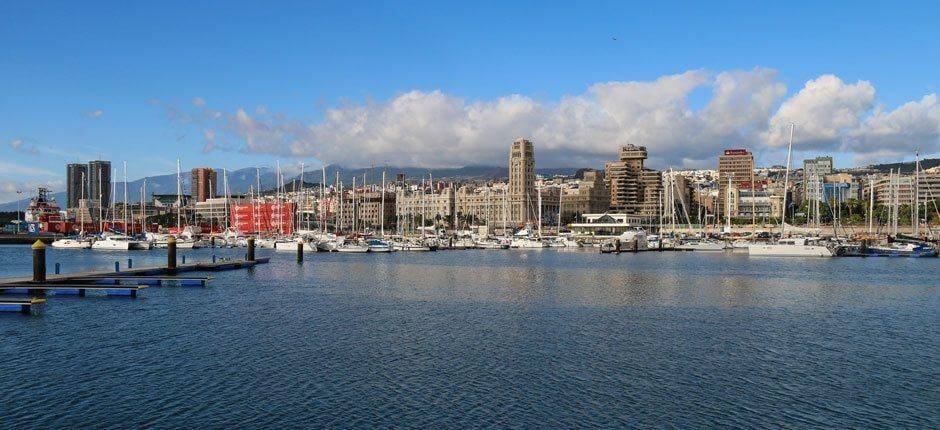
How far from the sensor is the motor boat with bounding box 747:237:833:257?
103938 millimetres

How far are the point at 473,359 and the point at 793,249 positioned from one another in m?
85.4

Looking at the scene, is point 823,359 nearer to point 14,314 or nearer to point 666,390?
point 666,390

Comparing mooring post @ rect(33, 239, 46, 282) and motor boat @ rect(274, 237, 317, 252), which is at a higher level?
mooring post @ rect(33, 239, 46, 282)

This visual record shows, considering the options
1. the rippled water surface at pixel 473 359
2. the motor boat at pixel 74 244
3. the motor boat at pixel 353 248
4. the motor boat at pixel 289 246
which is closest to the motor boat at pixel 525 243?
the motor boat at pixel 353 248

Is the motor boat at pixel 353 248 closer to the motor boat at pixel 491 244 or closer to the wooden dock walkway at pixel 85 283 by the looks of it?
the motor boat at pixel 491 244

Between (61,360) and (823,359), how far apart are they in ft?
93.1

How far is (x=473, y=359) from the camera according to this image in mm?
30094

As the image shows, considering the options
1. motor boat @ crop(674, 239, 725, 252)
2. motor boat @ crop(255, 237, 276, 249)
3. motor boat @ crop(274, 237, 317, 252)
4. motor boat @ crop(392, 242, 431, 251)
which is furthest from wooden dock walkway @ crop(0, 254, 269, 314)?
motor boat @ crop(674, 239, 725, 252)

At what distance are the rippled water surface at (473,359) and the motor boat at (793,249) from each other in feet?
167

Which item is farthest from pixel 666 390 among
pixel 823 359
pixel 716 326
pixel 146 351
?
pixel 146 351

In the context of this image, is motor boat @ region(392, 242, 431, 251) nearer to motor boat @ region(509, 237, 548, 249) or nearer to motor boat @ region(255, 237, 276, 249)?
motor boat @ region(509, 237, 548, 249)

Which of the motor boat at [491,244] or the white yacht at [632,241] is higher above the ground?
the white yacht at [632,241]

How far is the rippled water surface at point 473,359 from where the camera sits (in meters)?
22.8

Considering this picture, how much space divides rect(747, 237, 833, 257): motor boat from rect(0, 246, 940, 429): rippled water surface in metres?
50.9
